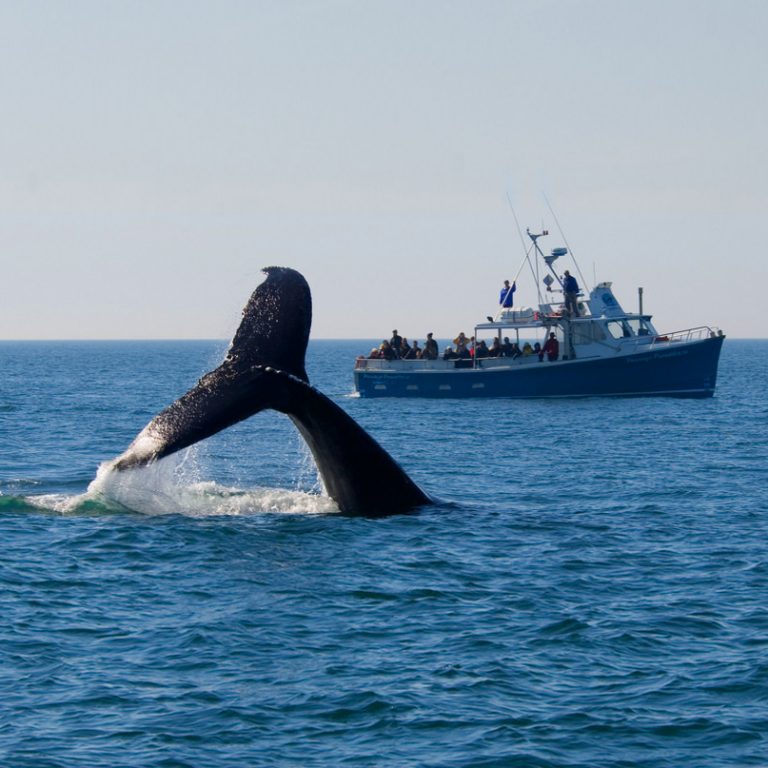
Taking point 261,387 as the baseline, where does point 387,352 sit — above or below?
above

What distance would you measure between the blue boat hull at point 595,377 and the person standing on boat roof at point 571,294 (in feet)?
7.45

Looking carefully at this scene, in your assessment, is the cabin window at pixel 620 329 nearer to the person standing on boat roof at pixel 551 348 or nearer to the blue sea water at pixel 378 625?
the person standing on boat roof at pixel 551 348

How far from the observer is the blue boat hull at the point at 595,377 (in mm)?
59000

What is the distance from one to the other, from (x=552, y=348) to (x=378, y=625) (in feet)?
146

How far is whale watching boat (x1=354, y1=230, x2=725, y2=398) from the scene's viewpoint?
2311 inches

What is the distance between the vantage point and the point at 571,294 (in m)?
58.3

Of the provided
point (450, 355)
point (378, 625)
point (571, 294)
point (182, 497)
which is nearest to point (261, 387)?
point (378, 625)

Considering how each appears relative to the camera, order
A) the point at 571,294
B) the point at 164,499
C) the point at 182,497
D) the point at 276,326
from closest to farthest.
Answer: the point at 276,326 → the point at 164,499 → the point at 182,497 → the point at 571,294

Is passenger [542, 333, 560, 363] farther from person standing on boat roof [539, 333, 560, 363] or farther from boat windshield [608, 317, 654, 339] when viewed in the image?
boat windshield [608, 317, 654, 339]

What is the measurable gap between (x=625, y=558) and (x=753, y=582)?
2.15m

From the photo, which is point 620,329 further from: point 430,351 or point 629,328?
point 430,351

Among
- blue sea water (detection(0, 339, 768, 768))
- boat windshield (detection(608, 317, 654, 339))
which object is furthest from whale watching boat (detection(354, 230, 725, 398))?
blue sea water (detection(0, 339, 768, 768))

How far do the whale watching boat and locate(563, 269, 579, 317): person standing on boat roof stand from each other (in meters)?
0.04

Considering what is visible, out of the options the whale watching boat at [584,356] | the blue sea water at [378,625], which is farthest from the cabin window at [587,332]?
the blue sea water at [378,625]
